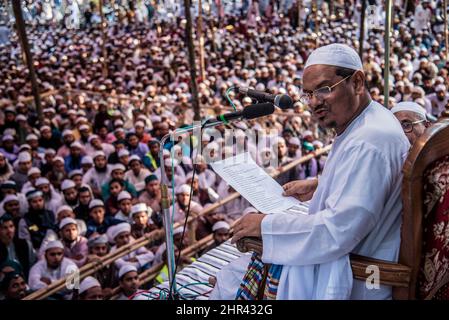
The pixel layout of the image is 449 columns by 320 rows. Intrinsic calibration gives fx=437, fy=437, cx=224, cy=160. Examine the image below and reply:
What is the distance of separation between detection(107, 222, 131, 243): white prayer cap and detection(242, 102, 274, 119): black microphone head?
9.00 ft

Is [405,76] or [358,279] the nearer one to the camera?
[358,279]

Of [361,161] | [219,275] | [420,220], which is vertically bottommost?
[219,275]

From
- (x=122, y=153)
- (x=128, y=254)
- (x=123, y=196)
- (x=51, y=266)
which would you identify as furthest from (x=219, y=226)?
(x=122, y=153)

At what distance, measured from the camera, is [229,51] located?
13414mm

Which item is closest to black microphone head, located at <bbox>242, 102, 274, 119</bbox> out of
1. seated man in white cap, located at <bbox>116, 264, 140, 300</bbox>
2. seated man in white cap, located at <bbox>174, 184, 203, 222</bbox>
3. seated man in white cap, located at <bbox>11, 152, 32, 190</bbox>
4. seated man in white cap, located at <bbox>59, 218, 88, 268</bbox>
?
seated man in white cap, located at <bbox>116, 264, 140, 300</bbox>

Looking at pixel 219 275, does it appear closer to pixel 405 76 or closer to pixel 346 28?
pixel 405 76

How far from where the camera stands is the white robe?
55.4 inches

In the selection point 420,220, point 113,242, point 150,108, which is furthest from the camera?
point 150,108

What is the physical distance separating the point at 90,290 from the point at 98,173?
2.80 metres

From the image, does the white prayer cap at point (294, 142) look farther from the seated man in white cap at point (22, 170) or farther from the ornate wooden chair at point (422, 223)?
the ornate wooden chair at point (422, 223)

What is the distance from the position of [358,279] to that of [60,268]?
9.71 ft
